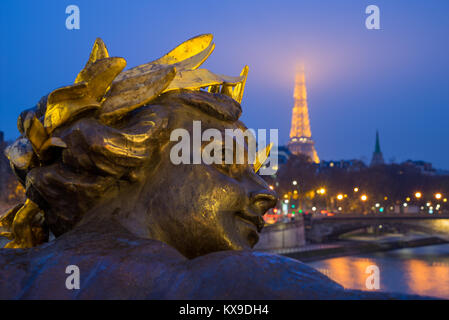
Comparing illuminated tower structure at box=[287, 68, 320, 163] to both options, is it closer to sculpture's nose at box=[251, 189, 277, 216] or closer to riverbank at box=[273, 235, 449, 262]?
riverbank at box=[273, 235, 449, 262]

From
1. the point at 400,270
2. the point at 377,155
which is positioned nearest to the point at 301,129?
the point at 377,155

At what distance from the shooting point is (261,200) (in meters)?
1.95

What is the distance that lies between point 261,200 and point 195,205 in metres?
0.27

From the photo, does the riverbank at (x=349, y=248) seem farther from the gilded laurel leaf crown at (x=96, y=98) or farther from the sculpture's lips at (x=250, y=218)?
the gilded laurel leaf crown at (x=96, y=98)

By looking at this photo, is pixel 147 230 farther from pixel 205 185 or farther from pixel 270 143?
pixel 270 143

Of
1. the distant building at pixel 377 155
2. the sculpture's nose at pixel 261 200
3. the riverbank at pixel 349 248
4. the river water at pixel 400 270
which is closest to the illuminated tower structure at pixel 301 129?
the distant building at pixel 377 155

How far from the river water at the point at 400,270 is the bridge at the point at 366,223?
5.98 feet

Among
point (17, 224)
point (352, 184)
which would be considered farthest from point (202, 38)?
point (352, 184)

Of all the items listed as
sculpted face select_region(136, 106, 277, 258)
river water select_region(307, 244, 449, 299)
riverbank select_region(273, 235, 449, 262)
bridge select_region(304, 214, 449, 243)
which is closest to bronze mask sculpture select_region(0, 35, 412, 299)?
sculpted face select_region(136, 106, 277, 258)

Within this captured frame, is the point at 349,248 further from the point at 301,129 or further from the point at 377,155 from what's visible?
the point at 377,155

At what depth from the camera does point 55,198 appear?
1.85 meters

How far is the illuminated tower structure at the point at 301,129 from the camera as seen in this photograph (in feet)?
333
